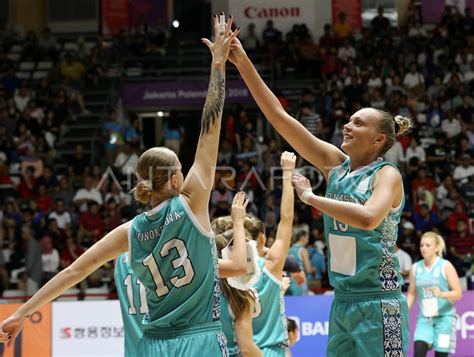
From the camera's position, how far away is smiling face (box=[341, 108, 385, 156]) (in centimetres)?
447

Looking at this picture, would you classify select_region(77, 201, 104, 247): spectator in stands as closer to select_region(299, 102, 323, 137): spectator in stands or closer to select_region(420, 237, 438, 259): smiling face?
select_region(299, 102, 323, 137): spectator in stands

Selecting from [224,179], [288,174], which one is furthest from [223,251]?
[224,179]

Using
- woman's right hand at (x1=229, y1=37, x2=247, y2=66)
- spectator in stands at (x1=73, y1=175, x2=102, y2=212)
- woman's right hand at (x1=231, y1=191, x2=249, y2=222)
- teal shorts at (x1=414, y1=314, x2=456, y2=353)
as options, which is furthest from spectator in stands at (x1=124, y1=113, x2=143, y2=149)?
woman's right hand at (x1=229, y1=37, x2=247, y2=66)

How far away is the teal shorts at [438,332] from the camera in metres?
9.90

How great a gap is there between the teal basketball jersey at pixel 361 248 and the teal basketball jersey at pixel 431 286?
19.4ft

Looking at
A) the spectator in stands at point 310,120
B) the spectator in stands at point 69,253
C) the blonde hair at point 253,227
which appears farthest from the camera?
the spectator in stands at point 310,120

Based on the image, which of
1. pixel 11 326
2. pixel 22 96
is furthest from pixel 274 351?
pixel 22 96

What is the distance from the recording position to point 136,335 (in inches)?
194

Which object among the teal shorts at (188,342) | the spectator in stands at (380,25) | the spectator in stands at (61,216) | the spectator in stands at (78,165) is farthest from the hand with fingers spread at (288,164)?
the spectator in stands at (380,25)

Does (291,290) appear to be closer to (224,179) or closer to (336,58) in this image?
(224,179)

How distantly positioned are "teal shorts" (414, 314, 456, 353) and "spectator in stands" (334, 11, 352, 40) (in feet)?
40.3

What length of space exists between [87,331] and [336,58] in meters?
10.9

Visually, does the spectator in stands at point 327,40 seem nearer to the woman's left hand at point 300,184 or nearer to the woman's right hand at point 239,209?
the woman's right hand at point 239,209

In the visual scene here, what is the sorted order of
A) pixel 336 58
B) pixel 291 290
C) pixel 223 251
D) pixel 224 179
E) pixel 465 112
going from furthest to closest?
1. pixel 336 58
2. pixel 465 112
3. pixel 224 179
4. pixel 291 290
5. pixel 223 251
